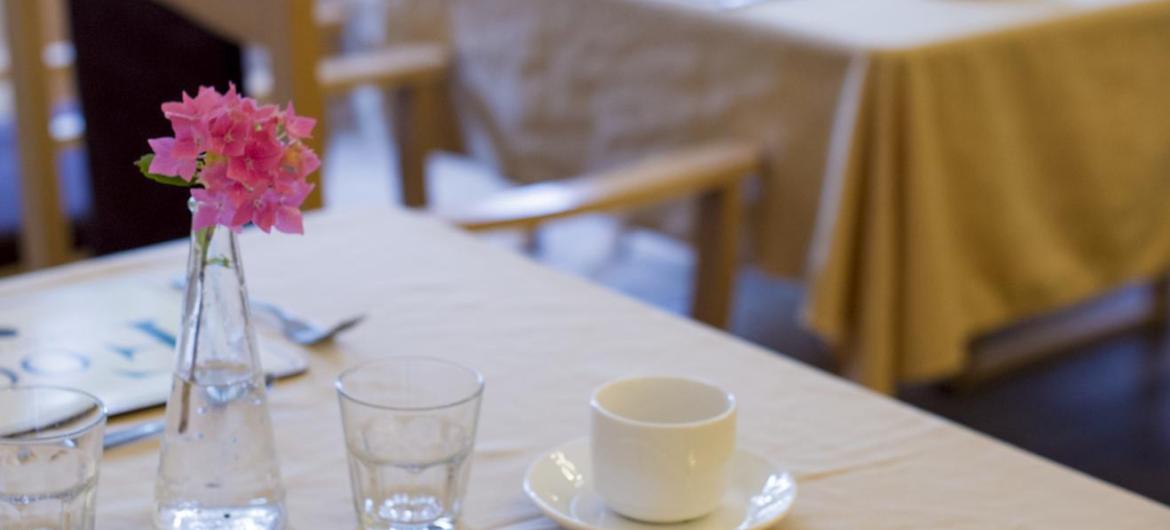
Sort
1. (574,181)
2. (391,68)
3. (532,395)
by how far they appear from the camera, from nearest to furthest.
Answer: (532,395) < (574,181) < (391,68)

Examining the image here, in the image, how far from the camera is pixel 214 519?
2.35 feet

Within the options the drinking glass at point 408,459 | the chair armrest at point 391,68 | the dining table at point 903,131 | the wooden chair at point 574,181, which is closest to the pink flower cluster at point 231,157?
the drinking glass at point 408,459


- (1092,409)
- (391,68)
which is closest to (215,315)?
(391,68)

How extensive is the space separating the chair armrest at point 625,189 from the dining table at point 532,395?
0.49m

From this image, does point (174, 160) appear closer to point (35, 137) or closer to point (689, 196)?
point (35, 137)

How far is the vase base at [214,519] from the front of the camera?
0.72m

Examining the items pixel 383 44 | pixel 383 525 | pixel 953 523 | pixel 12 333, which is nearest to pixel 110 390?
pixel 12 333

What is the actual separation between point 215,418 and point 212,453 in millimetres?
17

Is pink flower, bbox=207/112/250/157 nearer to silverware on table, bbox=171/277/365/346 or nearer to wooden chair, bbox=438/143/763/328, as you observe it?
silverware on table, bbox=171/277/365/346

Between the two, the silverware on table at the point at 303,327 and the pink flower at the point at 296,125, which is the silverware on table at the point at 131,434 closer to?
the silverware on table at the point at 303,327

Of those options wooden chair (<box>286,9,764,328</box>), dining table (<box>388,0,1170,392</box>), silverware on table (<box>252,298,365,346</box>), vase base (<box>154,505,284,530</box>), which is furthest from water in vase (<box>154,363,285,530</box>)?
dining table (<box>388,0,1170,392</box>)

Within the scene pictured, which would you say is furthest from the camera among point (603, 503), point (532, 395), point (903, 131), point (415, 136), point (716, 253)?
point (415, 136)

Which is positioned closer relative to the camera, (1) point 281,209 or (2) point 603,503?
(1) point 281,209

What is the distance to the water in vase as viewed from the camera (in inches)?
28.1
